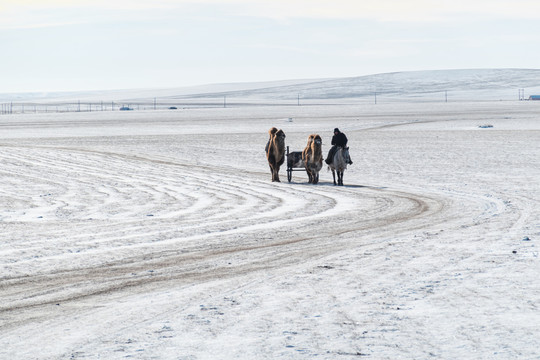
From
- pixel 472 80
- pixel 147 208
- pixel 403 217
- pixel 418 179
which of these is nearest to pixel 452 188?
pixel 418 179

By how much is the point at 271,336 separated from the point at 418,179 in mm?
16910

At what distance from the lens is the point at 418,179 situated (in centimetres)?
2297

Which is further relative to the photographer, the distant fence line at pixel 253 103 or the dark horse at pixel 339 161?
the distant fence line at pixel 253 103

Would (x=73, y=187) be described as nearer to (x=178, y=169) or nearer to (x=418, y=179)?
(x=178, y=169)

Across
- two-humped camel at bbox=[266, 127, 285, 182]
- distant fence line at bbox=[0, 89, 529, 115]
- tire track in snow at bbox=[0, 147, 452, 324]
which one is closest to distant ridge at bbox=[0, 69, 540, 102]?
distant fence line at bbox=[0, 89, 529, 115]

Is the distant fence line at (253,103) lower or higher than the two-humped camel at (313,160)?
higher

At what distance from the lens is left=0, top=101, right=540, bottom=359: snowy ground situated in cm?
642

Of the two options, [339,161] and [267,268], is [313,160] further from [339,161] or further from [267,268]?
[267,268]

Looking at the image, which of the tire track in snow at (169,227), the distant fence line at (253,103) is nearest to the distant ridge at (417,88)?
the distant fence line at (253,103)

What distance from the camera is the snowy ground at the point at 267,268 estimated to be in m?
6.42

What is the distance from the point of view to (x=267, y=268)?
31.4ft

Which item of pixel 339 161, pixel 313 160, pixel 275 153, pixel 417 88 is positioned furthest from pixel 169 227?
pixel 417 88

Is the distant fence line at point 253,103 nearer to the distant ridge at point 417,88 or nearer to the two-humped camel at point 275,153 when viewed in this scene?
the distant ridge at point 417,88

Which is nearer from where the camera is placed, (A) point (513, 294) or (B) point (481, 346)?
(B) point (481, 346)
